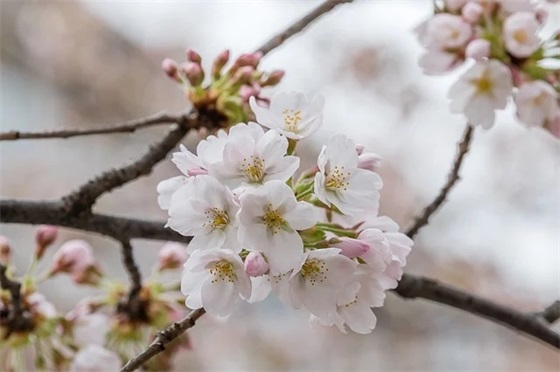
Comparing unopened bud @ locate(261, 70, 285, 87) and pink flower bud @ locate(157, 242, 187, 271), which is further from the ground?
unopened bud @ locate(261, 70, 285, 87)

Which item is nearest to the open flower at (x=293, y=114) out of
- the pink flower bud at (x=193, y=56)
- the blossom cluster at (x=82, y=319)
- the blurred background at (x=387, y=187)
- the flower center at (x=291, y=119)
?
the flower center at (x=291, y=119)

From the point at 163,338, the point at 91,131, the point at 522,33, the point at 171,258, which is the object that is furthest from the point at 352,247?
the point at 171,258

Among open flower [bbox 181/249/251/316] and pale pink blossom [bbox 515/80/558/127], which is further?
pale pink blossom [bbox 515/80/558/127]

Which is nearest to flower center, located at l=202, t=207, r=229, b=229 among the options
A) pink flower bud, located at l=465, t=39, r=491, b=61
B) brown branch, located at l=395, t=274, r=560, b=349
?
pink flower bud, located at l=465, t=39, r=491, b=61

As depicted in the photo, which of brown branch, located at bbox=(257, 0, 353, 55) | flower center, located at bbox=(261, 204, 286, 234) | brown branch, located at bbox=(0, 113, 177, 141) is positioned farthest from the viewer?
brown branch, located at bbox=(257, 0, 353, 55)

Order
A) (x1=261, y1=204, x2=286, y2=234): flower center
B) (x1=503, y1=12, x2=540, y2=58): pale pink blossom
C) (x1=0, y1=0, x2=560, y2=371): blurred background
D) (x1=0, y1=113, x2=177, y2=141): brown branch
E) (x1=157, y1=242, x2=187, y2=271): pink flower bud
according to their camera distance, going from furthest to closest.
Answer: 1. (x1=0, y1=0, x2=560, y2=371): blurred background
2. (x1=157, y1=242, x2=187, y2=271): pink flower bud
3. (x1=0, y1=113, x2=177, y2=141): brown branch
4. (x1=503, y1=12, x2=540, y2=58): pale pink blossom
5. (x1=261, y1=204, x2=286, y2=234): flower center

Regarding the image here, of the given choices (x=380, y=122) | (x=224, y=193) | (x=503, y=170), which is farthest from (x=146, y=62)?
(x=224, y=193)

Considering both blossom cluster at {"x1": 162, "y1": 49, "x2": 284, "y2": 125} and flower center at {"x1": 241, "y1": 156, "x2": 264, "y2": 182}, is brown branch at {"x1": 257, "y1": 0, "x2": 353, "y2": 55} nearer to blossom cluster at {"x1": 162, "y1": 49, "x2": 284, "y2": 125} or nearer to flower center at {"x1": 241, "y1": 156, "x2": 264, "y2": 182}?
blossom cluster at {"x1": 162, "y1": 49, "x2": 284, "y2": 125}

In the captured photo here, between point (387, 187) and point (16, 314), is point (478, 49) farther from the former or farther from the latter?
point (387, 187)
